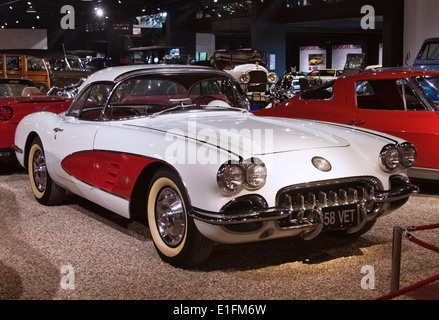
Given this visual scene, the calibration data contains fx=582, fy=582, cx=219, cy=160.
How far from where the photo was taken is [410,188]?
4344 millimetres

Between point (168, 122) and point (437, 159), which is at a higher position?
A: point (168, 122)

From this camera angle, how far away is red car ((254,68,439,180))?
613 centimetres

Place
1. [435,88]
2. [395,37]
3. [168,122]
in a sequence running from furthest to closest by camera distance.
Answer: [395,37] < [435,88] < [168,122]

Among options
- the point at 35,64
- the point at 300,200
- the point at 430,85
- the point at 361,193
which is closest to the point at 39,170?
the point at 300,200

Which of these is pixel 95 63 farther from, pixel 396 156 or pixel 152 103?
pixel 396 156

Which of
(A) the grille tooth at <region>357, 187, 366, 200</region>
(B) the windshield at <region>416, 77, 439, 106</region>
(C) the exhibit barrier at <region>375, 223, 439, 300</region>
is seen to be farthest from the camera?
(B) the windshield at <region>416, 77, 439, 106</region>

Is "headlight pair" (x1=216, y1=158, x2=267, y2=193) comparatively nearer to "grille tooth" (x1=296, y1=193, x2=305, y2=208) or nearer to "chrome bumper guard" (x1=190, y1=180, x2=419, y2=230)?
→ "chrome bumper guard" (x1=190, y1=180, x2=419, y2=230)

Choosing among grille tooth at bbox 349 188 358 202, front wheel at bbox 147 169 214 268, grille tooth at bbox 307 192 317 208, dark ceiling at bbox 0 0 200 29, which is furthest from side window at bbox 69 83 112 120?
dark ceiling at bbox 0 0 200 29

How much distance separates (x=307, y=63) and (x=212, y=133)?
36446 mm

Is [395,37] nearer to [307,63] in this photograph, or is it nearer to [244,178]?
[307,63]

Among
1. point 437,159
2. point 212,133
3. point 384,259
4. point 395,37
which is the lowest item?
point 384,259

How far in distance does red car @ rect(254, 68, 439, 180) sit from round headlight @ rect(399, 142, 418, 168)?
1732mm
